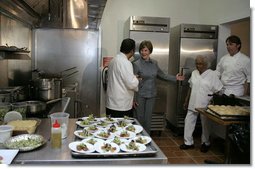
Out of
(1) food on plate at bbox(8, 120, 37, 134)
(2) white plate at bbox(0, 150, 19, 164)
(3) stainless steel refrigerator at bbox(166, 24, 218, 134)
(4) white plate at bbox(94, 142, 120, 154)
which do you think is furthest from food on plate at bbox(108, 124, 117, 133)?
(3) stainless steel refrigerator at bbox(166, 24, 218, 134)

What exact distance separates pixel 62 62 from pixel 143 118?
1.38 m

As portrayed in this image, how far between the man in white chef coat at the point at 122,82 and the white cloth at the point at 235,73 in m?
1.30

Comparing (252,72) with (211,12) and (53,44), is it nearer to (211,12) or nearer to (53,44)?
(53,44)

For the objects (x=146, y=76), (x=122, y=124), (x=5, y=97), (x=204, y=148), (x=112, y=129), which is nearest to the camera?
(x=112, y=129)

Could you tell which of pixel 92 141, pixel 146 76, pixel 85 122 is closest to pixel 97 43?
pixel 146 76

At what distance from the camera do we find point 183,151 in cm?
310

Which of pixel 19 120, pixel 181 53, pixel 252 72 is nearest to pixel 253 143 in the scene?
pixel 252 72

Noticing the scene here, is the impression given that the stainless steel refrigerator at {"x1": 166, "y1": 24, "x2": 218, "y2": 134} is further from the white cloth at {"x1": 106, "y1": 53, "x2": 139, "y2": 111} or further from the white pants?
the white cloth at {"x1": 106, "y1": 53, "x2": 139, "y2": 111}

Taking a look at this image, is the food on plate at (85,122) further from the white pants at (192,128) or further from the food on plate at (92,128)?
the white pants at (192,128)

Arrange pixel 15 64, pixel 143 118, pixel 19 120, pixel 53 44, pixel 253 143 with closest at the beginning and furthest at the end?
pixel 253 143 < pixel 19 120 < pixel 15 64 < pixel 143 118 < pixel 53 44

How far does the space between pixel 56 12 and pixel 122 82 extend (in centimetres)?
132

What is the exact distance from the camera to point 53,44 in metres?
3.42

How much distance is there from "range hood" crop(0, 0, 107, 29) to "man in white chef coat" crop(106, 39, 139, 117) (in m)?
0.42

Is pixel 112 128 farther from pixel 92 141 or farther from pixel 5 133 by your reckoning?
pixel 5 133
